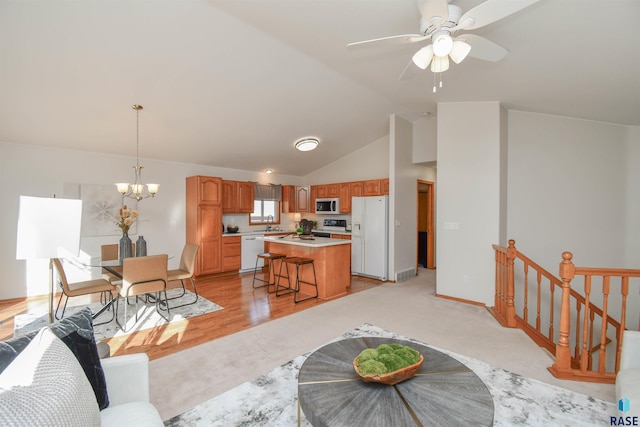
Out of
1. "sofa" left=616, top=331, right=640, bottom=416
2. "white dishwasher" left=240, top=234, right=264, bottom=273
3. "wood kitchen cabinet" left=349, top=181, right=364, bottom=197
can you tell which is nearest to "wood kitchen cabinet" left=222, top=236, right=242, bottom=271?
"white dishwasher" left=240, top=234, right=264, bottom=273

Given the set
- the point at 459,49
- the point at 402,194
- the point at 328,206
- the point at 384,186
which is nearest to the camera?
the point at 459,49

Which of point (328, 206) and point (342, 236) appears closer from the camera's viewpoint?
point (342, 236)

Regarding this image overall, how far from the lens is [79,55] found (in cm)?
285

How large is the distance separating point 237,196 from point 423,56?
506 cm

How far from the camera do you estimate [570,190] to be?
417 centimetres

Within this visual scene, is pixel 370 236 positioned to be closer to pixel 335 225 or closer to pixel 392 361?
pixel 335 225

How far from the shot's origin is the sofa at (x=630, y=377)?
1438 mm

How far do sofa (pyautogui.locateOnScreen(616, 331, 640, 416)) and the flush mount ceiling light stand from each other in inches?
198

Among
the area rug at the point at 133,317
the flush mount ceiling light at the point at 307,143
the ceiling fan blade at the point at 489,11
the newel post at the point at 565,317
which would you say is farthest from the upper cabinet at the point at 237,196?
the newel post at the point at 565,317

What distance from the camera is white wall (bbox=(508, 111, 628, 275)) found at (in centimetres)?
398

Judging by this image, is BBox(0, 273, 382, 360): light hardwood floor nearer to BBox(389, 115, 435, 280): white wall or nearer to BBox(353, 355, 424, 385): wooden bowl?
BBox(389, 115, 435, 280): white wall

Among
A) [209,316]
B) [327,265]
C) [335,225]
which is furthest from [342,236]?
[209,316]

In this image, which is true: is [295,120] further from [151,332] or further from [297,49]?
[151,332]

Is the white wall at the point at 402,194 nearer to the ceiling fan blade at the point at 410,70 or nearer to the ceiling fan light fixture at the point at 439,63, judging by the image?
the ceiling fan blade at the point at 410,70
